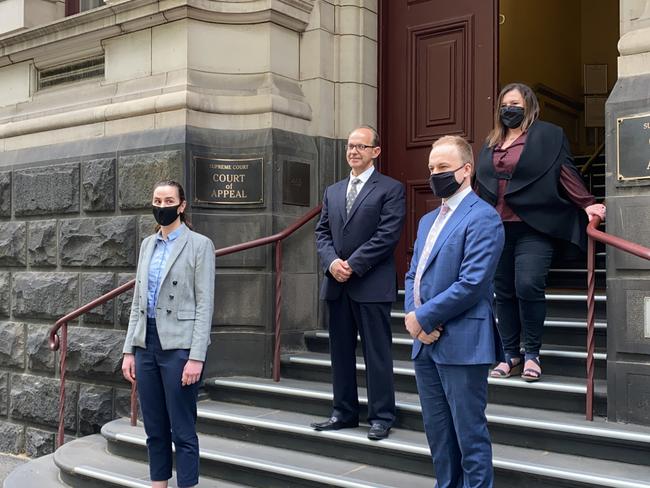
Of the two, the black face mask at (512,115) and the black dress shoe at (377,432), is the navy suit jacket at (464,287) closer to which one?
the black dress shoe at (377,432)

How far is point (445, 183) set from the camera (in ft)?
12.8

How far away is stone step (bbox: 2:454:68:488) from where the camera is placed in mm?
5727

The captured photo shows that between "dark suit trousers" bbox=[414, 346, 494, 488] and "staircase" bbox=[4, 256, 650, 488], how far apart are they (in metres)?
0.68

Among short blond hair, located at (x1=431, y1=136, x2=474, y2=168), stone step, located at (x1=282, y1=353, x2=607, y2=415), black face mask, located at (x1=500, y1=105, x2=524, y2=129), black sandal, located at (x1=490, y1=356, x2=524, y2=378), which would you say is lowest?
stone step, located at (x1=282, y1=353, x2=607, y2=415)

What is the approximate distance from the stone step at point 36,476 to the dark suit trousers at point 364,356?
2.18m

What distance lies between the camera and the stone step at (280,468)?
185 inches

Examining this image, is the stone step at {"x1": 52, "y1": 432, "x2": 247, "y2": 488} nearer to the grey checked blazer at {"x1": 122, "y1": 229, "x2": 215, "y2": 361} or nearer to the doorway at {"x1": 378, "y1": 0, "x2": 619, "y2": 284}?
the grey checked blazer at {"x1": 122, "y1": 229, "x2": 215, "y2": 361}

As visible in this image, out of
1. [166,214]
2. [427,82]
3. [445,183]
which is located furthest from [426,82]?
[445,183]

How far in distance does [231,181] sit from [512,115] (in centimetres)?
245

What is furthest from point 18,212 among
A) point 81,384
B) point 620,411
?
point 620,411

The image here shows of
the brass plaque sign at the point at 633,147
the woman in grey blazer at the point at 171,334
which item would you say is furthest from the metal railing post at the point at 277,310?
the brass plaque sign at the point at 633,147

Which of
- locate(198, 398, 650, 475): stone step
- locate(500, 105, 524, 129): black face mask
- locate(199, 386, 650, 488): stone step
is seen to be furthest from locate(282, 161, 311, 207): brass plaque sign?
locate(500, 105, 524, 129): black face mask

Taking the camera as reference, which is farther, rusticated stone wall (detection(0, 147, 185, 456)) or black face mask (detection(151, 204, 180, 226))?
rusticated stone wall (detection(0, 147, 185, 456))

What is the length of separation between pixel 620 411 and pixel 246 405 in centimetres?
274
